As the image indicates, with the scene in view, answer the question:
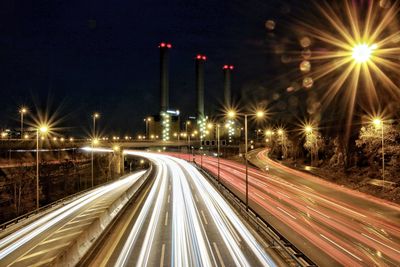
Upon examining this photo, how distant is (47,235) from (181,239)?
10742mm

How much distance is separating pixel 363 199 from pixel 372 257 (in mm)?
20432

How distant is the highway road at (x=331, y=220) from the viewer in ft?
62.3

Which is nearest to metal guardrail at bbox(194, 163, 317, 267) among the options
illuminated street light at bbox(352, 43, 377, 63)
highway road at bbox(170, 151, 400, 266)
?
highway road at bbox(170, 151, 400, 266)

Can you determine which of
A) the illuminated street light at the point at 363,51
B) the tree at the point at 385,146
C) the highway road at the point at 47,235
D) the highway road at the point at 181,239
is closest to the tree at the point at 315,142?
the tree at the point at 385,146

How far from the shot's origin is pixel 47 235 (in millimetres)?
25094

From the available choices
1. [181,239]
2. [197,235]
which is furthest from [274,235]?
[181,239]

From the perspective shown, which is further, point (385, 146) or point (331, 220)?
point (385, 146)

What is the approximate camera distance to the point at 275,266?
55.1 ft

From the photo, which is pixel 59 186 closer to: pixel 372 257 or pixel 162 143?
pixel 162 143

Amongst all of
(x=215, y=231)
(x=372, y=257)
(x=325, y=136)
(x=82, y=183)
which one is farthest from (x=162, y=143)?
(x=372, y=257)

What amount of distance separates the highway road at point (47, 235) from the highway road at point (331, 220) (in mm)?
14031

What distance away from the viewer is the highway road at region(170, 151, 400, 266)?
1900cm

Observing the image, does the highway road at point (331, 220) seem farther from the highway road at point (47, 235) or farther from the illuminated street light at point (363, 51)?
the highway road at point (47, 235)

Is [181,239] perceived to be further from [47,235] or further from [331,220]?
[331,220]
